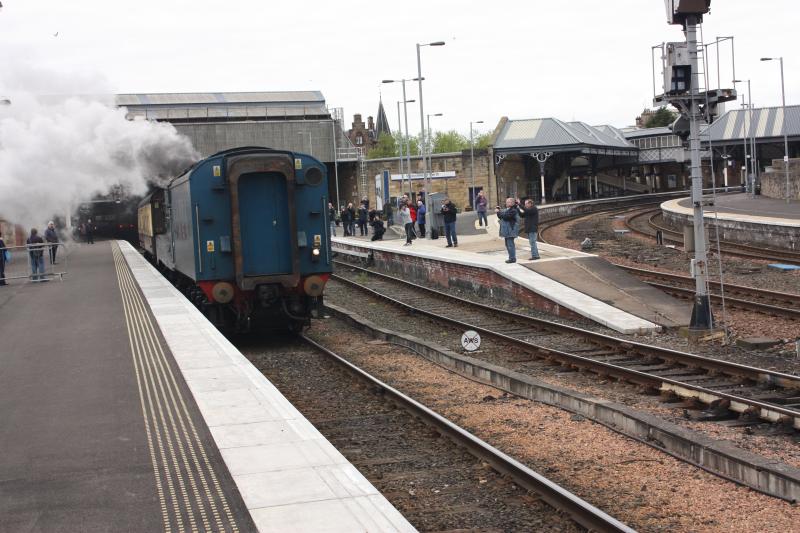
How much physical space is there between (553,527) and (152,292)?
50.6 feet

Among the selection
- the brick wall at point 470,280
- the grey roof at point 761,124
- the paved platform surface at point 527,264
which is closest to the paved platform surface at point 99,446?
the paved platform surface at point 527,264

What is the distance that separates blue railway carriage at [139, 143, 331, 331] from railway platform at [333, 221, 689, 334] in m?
5.01

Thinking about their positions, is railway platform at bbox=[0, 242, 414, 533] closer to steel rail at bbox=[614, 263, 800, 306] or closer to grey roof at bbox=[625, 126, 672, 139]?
steel rail at bbox=[614, 263, 800, 306]

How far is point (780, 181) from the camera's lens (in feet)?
155

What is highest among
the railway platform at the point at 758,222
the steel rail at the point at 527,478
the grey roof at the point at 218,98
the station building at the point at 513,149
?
the grey roof at the point at 218,98

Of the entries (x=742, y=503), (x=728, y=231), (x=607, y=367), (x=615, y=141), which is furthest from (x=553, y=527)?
(x=615, y=141)

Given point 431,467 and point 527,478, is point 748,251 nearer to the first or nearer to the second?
point 431,467

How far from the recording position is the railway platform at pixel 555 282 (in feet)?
52.9

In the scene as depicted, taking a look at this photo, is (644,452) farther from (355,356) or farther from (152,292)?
(152,292)

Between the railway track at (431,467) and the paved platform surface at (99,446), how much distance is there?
1508 millimetres

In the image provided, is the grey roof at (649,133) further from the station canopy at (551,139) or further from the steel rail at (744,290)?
the steel rail at (744,290)

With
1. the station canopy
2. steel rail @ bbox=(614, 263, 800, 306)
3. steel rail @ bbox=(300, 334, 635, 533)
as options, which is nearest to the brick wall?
steel rail @ bbox=(614, 263, 800, 306)

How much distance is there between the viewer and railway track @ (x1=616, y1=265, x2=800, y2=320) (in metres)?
15.8

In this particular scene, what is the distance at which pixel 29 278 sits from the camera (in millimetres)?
26141
